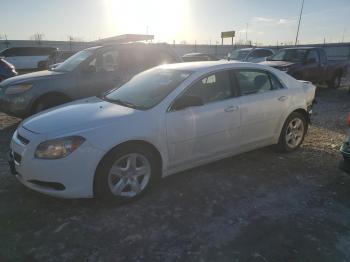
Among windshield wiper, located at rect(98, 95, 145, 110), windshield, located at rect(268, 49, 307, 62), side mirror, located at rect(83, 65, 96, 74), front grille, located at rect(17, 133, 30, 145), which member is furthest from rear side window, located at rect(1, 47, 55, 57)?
front grille, located at rect(17, 133, 30, 145)

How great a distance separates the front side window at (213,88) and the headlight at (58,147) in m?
1.49

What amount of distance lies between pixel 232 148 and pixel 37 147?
99.2 inches

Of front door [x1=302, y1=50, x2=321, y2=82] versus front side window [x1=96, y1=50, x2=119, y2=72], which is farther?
front door [x1=302, y1=50, x2=321, y2=82]

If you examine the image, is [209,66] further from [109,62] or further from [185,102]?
[109,62]

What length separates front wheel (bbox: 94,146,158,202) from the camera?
3.59 m

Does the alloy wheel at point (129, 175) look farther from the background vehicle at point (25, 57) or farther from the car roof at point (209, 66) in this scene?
the background vehicle at point (25, 57)

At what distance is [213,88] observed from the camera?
4.51 m

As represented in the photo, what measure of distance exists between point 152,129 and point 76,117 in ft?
2.94

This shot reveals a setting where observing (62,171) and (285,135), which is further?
(285,135)

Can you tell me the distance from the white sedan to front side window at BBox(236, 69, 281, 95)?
0.05ft

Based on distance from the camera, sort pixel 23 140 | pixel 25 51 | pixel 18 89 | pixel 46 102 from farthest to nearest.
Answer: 1. pixel 25 51
2. pixel 46 102
3. pixel 18 89
4. pixel 23 140

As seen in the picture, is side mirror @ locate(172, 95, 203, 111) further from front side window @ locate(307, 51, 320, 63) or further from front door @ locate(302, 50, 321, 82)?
front side window @ locate(307, 51, 320, 63)

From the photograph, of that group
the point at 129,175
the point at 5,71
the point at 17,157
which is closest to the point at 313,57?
the point at 5,71

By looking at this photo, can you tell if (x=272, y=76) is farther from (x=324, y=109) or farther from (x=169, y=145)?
(x=324, y=109)
